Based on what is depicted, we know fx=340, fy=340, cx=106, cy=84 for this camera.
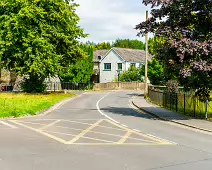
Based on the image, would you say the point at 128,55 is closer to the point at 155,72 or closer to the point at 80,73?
the point at 80,73

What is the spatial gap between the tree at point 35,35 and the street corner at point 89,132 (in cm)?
1936

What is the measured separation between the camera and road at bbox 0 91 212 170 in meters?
8.91

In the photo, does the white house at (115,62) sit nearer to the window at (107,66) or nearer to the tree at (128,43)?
the window at (107,66)

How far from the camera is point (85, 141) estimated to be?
12.1 meters

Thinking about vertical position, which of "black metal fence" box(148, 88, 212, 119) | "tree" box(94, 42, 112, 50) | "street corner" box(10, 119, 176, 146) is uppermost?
"tree" box(94, 42, 112, 50)

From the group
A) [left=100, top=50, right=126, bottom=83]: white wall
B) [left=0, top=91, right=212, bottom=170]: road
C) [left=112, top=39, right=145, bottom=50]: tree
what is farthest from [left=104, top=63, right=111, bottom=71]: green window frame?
[left=0, top=91, right=212, bottom=170]: road

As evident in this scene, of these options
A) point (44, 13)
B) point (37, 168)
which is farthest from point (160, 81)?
point (37, 168)

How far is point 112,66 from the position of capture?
74.5 m

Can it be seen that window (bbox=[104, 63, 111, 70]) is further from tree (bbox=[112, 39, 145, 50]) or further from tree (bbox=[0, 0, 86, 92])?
tree (bbox=[112, 39, 145, 50])

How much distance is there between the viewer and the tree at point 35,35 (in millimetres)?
36000

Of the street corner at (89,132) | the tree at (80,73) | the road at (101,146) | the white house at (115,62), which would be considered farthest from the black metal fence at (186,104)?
the white house at (115,62)

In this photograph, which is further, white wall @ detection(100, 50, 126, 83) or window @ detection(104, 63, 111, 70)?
window @ detection(104, 63, 111, 70)

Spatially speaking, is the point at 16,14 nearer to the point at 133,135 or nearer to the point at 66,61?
the point at 66,61

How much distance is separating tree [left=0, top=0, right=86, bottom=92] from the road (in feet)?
66.6
